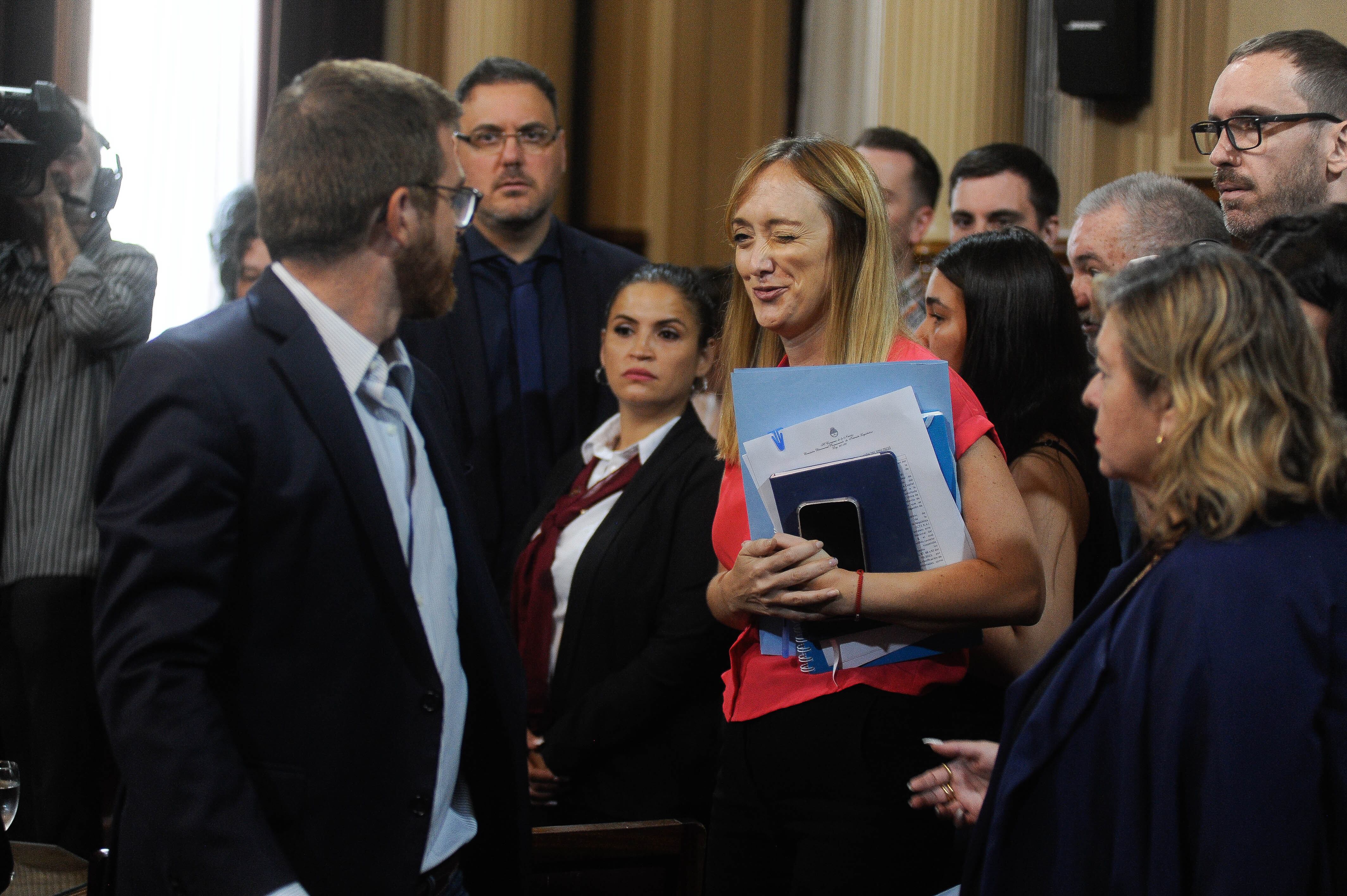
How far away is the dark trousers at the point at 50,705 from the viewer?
2.71 metres

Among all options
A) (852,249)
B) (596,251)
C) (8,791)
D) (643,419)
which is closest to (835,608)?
(852,249)

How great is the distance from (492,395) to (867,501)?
1367mm

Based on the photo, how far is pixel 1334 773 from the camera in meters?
1.14

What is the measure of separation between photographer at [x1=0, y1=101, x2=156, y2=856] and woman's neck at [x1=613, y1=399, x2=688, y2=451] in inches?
44.5

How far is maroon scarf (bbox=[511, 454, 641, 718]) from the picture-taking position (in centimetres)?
251

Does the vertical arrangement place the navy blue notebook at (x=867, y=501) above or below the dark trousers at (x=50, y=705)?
above

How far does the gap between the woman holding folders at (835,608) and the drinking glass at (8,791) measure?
1042 mm

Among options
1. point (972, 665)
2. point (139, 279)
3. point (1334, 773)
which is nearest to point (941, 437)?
point (972, 665)

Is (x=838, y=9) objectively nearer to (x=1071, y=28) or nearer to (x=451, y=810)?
(x=1071, y=28)

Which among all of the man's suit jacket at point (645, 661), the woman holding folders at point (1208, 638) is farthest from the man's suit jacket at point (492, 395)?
the woman holding folders at point (1208, 638)

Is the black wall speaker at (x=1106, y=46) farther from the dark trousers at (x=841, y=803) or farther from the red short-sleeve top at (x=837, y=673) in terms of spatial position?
the dark trousers at (x=841, y=803)

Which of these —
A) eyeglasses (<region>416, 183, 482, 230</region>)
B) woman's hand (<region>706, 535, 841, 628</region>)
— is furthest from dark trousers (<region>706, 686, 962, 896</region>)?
eyeglasses (<region>416, 183, 482, 230</region>)

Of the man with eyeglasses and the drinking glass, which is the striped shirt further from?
the man with eyeglasses

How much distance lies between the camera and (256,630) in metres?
1.26
